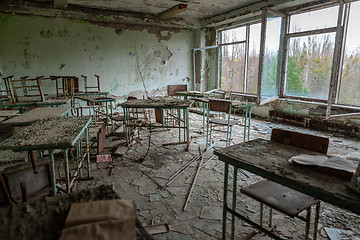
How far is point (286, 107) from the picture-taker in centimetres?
612

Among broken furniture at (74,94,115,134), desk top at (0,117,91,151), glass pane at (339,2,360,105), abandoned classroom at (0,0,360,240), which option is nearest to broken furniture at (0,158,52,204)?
abandoned classroom at (0,0,360,240)

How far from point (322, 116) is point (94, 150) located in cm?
507

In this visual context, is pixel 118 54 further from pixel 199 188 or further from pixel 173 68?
pixel 199 188

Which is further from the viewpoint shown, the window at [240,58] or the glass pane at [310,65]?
the window at [240,58]

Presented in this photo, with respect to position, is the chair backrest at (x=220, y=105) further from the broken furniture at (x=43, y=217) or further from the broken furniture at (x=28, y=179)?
the broken furniture at (x=43, y=217)

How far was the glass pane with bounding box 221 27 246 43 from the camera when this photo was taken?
288 inches

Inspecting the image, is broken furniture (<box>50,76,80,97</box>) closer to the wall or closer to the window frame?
the wall

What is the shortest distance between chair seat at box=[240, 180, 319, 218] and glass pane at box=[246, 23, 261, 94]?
230 inches

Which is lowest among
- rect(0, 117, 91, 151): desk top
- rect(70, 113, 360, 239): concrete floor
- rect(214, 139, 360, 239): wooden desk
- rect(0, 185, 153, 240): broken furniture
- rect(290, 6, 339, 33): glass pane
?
rect(70, 113, 360, 239): concrete floor

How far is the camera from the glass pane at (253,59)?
22.5 feet

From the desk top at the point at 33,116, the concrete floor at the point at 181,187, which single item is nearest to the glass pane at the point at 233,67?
the concrete floor at the point at 181,187

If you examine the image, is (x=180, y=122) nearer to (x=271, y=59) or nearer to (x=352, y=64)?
(x=271, y=59)

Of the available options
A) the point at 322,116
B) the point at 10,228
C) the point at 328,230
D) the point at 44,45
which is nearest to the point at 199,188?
the point at 328,230

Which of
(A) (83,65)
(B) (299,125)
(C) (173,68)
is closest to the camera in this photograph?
(B) (299,125)
